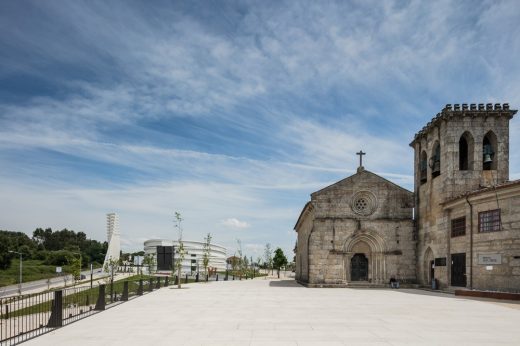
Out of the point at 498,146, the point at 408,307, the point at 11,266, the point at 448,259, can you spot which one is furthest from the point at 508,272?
the point at 11,266

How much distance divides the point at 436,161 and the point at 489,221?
7.69 meters

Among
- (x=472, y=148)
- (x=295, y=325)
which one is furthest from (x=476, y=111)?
(x=295, y=325)

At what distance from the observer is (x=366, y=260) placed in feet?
106

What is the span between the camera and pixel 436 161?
29.7m

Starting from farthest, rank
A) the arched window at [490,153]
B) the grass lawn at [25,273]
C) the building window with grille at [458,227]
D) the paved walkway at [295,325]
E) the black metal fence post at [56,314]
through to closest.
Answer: the grass lawn at [25,273] < the arched window at [490,153] < the building window with grille at [458,227] < the black metal fence post at [56,314] < the paved walkway at [295,325]

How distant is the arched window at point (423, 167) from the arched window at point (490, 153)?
15.3 feet

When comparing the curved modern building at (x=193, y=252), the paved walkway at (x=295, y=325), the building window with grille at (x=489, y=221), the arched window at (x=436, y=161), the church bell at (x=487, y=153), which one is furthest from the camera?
the curved modern building at (x=193, y=252)

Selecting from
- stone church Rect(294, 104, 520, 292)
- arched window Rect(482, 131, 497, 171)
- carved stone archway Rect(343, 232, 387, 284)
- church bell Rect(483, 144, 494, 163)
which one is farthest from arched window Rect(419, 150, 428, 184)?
carved stone archway Rect(343, 232, 387, 284)

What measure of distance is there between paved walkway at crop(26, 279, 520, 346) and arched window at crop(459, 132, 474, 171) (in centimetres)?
1238

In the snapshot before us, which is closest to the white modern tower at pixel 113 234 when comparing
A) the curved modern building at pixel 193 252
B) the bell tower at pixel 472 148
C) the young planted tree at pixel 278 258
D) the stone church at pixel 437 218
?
the curved modern building at pixel 193 252

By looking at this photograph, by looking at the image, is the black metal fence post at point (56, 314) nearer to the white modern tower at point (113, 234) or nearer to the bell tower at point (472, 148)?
the bell tower at point (472, 148)

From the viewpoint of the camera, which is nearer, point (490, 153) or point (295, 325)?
point (295, 325)

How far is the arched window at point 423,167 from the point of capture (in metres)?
32.0

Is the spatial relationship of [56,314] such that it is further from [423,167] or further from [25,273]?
[25,273]
